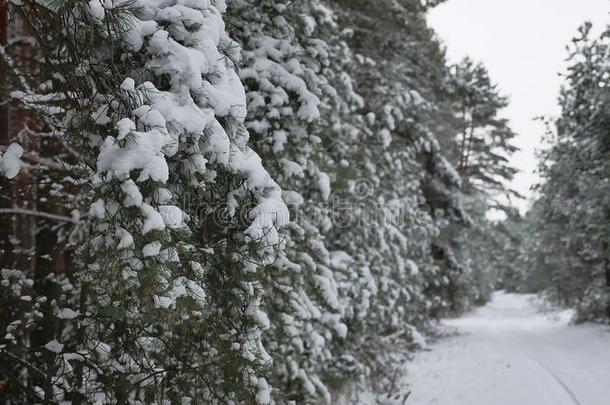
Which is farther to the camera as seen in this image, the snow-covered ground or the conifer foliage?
the snow-covered ground

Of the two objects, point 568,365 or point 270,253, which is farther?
point 568,365

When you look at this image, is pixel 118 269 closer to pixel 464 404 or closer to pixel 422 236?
pixel 464 404

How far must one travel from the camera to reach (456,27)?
59.3 feet

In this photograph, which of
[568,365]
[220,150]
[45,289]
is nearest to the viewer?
[220,150]

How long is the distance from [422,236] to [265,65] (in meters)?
8.17

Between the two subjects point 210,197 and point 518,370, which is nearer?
point 210,197

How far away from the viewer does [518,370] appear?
10.8 meters

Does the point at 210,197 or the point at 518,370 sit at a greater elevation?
the point at 210,197

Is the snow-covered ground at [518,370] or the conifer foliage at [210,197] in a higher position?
the conifer foliage at [210,197]

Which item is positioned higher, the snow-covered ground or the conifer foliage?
the conifer foliage

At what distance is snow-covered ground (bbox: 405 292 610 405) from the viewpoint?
8828 millimetres

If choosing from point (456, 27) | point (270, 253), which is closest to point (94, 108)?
point (270, 253)

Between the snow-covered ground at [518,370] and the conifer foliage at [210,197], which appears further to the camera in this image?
the snow-covered ground at [518,370]

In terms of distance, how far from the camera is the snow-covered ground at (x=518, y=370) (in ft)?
29.0
